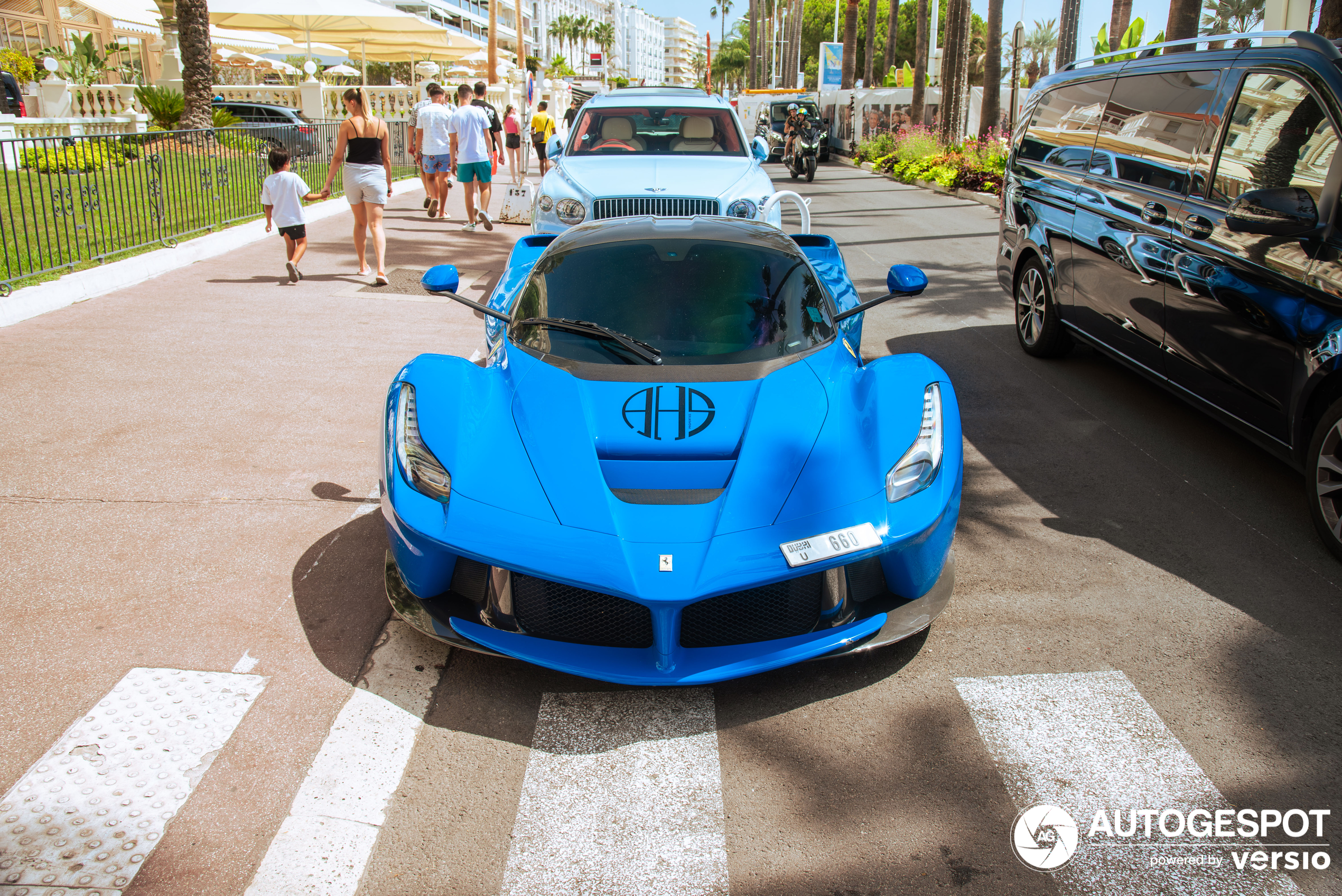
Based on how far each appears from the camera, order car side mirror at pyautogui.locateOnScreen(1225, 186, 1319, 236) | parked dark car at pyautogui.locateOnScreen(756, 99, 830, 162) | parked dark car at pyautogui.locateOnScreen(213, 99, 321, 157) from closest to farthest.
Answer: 1. car side mirror at pyautogui.locateOnScreen(1225, 186, 1319, 236)
2. parked dark car at pyautogui.locateOnScreen(213, 99, 321, 157)
3. parked dark car at pyautogui.locateOnScreen(756, 99, 830, 162)

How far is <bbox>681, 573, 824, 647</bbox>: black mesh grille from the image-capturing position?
2830 mm

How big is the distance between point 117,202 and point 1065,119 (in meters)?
8.96

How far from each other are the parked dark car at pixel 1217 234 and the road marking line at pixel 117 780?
13.9ft

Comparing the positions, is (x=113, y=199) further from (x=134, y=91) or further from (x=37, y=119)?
(x=134, y=91)

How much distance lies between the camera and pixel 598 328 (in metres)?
3.69

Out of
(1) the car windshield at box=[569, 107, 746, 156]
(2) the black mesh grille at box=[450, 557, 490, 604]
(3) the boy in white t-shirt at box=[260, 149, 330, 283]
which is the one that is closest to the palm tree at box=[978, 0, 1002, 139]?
(1) the car windshield at box=[569, 107, 746, 156]

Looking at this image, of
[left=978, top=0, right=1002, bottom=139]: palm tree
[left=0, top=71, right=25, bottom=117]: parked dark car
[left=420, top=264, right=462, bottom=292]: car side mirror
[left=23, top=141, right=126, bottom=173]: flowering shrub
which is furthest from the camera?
[left=978, top=0, right=1002, bottom=139]: palm tree

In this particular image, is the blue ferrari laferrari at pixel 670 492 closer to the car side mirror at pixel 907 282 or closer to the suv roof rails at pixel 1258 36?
the car side mirror at pixel 907 282

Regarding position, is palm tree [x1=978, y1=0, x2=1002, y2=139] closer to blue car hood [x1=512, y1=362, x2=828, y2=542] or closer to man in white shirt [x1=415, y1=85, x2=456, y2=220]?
man in white shirt [x1=415, y1=85, x2=456, y2=220]

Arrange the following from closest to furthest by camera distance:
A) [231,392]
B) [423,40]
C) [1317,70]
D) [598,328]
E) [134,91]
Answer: [598,328], [1317,70], [231,392], [134,91], [423,40]

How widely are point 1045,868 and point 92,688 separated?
2819 millimetres

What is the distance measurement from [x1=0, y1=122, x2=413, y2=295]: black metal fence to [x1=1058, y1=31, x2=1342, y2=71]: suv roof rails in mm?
7894

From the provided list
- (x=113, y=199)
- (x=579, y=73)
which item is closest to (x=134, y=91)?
(x=113, y=199)

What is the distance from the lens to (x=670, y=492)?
2980 millimetres
